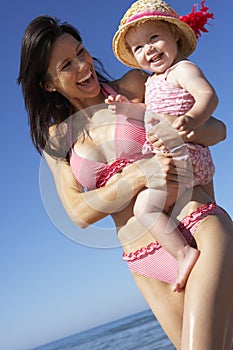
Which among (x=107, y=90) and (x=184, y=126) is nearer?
(x=184, y=126)

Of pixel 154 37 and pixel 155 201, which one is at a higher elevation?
pixel 154 37

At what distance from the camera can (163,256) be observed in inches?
114

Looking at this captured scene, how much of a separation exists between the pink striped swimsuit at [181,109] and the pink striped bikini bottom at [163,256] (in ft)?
0.45

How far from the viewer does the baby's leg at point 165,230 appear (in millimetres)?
2752

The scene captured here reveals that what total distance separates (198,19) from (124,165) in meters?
0.79

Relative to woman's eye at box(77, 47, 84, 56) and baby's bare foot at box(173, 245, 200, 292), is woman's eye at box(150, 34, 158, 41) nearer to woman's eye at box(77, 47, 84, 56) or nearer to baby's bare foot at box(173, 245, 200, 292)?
woman's eye at box(77, 47, 84, 56)

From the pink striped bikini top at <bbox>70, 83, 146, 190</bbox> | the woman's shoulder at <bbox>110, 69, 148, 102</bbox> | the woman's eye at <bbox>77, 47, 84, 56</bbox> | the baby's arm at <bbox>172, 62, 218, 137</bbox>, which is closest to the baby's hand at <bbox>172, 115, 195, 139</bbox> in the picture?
the baby's arm at <bbox>172, 62, 218, 137</bbox>

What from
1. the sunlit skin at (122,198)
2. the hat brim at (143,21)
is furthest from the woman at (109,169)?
the hat brim at (143,21)

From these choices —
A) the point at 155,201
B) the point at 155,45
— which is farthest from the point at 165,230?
the point at 155,45

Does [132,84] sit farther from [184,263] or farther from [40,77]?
[184,263]

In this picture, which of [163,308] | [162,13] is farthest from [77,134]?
[163,308]

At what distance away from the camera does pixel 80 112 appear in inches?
133

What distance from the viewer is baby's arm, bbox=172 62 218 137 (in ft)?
8.74

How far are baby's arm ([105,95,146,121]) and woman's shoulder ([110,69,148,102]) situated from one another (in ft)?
0.43
